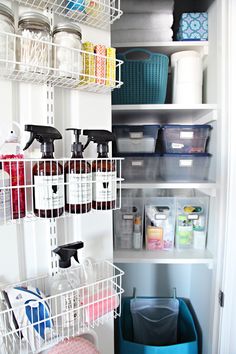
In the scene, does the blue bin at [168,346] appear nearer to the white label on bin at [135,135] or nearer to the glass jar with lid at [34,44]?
the white label on bin at [135,135]

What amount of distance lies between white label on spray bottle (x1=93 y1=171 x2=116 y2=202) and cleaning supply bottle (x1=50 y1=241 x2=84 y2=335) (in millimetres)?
168

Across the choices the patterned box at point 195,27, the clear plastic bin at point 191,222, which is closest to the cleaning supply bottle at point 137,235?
the clear plastic bin at point 191,222

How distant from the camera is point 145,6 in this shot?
105 cm

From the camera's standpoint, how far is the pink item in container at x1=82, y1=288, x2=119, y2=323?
70cm

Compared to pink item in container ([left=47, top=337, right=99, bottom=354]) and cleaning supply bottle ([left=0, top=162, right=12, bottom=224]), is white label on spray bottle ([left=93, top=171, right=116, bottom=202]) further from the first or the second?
pink item in container ([left=47, top=337, right=99, bottom=354])

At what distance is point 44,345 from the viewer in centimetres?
64

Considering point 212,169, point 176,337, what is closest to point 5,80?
point 212,169

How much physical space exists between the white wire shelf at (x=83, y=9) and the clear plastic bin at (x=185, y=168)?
2.04 ft

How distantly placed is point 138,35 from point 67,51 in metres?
0.60

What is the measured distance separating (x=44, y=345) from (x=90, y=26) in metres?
1.06

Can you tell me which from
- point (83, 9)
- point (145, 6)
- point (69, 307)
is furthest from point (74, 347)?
point (145, 6)

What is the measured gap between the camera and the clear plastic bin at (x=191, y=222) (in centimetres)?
113

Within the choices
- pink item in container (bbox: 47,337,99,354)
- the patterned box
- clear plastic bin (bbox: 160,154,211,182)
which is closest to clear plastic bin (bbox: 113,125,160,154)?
clear plastic bin (bbox: 160,154,211,182)

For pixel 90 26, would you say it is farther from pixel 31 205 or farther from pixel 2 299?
pixel 2 299
